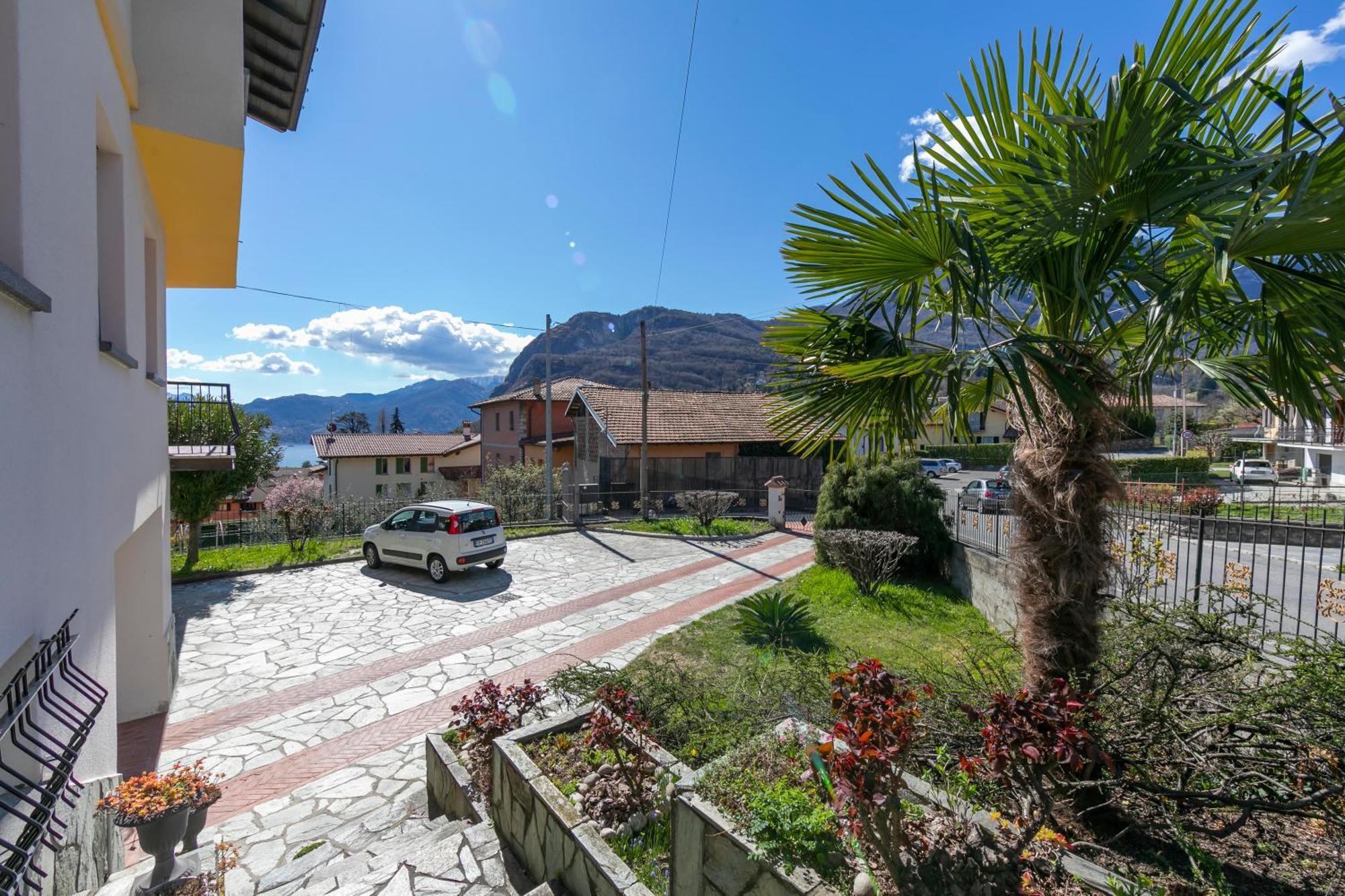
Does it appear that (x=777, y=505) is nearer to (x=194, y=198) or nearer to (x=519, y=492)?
(x=519, y=492)

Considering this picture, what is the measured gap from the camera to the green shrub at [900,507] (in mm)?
11055

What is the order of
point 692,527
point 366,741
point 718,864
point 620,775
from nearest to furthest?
1. point 718,864
2. point 620,775
3. point 366,741
4. point 692,527

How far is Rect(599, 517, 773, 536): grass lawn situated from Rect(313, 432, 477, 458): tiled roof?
30311 millimetres

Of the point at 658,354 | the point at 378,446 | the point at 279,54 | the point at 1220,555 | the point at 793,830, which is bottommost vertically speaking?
the point at 1220,555

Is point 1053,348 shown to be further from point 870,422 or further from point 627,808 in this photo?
point 627,808

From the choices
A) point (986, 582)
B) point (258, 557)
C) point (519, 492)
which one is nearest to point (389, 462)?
point (519, 492)

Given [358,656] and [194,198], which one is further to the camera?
[358,656]

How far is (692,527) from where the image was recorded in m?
17.3

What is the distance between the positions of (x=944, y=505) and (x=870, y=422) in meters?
8.88

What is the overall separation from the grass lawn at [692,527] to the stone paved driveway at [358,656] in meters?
3.31

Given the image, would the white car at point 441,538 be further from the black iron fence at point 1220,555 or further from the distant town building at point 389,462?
the distant town building at point 389,462

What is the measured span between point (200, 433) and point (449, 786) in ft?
30.7

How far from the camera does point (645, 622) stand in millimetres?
8844

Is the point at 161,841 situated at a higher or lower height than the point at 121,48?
lower
